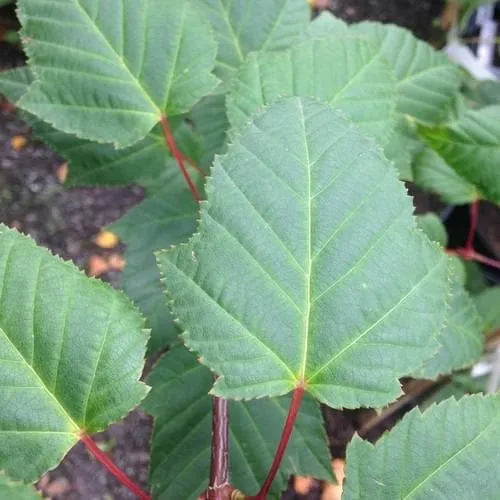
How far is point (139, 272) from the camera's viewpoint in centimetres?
98

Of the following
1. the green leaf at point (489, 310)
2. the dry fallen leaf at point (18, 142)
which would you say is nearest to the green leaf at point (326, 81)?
the green leaf at point (489, 310)

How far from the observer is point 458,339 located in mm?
1006

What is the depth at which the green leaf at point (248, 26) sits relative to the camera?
3.07ft

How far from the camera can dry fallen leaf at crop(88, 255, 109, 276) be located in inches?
85.0

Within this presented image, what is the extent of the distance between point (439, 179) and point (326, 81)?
1.30ft

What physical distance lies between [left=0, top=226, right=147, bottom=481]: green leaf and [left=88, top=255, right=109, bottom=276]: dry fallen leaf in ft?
5.11

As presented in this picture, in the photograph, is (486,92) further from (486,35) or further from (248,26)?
(486,35)

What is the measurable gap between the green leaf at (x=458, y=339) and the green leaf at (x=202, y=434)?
0.20 metres

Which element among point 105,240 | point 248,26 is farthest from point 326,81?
point 105,240

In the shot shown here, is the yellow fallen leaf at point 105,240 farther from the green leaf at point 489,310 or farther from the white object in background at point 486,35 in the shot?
the white object in background at point 486,35

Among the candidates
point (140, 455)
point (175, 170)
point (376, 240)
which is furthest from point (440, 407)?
point (140, 455)

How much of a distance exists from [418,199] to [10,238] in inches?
72.4

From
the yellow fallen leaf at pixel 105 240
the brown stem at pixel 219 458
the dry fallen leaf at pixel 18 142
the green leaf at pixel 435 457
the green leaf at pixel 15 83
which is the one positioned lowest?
the yellow fallen leaf at pixel 105 240

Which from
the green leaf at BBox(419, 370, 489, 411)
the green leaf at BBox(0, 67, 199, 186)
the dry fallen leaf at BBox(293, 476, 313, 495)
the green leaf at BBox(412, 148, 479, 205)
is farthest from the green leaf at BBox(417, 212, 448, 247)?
the dry fallen leaf at BBox(293, 476, 313, 495)
